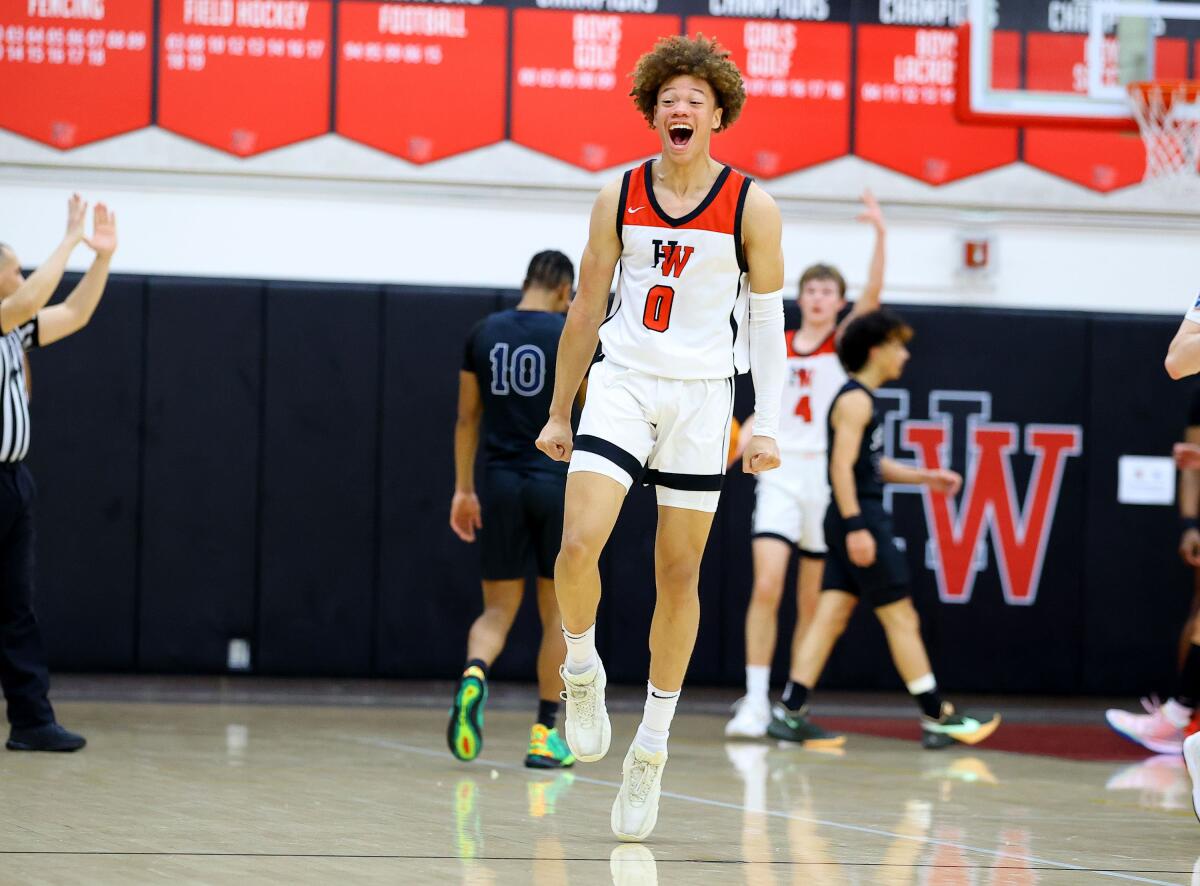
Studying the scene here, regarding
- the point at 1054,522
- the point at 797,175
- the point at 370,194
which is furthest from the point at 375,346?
the point at 1054,522

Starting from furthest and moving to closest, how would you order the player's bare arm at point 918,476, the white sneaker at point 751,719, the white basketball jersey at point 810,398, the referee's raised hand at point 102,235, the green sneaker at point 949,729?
1. the white basketball jersey at point 810,398
2. the player's bare arm at point 918,476
3. the white sneaker at point 751,719
4. the green sneaker at point 949,729
5. the referee's raised hand at point 102,235

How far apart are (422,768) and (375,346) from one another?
4287mm

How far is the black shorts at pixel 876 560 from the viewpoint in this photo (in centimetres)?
704

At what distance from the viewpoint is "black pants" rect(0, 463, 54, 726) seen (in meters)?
5.84

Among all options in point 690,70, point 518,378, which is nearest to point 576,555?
point 690,70

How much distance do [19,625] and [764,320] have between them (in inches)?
121

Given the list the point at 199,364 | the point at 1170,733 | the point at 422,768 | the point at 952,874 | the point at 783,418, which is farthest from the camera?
the point at 199,364

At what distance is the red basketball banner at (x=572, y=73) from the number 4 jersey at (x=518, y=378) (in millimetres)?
3961

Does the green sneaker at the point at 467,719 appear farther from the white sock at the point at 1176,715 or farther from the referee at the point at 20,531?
the white sock at the point at 1176,715

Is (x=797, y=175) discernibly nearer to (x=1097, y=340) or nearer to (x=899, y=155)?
(x=899, y=155)

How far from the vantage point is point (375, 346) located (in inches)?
383

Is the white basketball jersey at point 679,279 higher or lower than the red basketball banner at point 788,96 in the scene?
lower

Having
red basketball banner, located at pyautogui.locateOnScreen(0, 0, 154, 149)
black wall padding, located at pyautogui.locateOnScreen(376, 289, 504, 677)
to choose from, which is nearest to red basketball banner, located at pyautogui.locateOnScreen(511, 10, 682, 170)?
black wall padding, located at pyautogui.locateOnScreen(376, 289, 504, 677)

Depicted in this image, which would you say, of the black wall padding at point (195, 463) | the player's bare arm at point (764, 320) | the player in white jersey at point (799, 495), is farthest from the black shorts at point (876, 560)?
the black wall padding at point (195, 463)
